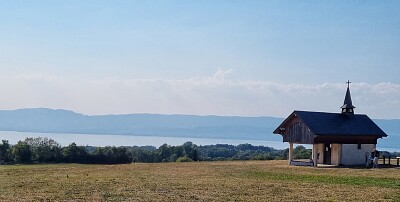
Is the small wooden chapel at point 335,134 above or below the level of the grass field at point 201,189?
above

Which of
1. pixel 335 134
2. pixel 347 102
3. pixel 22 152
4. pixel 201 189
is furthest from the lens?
pixel 22 152

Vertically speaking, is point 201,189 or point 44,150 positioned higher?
point 44,150

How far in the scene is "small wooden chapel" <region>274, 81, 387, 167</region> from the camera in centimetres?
4544

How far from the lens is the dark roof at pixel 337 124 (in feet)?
149

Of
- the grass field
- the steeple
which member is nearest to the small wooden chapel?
the steeple

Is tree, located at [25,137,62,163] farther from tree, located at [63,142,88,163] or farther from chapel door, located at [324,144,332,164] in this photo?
chapel door, located at [324,144,332,164]

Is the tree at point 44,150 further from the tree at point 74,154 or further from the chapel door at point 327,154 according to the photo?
the chapel door at point 327,154

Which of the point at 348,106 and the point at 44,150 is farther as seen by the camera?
the point at 44,150

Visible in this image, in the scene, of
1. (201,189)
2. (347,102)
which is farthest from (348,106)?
(201,189)

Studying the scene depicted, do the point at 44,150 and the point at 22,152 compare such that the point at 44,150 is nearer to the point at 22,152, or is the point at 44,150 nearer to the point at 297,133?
the point at 22,152

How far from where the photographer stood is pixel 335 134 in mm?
45156

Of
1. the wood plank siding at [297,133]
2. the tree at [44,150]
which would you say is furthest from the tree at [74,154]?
the wood plank siding at [297,133]

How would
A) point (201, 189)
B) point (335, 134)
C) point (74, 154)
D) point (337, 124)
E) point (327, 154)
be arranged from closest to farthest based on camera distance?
1. point (201, 189)
2. point (335, 134)
3. point (337, 124)
4. point (327, 154)
5. point (74, 154)

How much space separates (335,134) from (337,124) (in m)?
1.87
